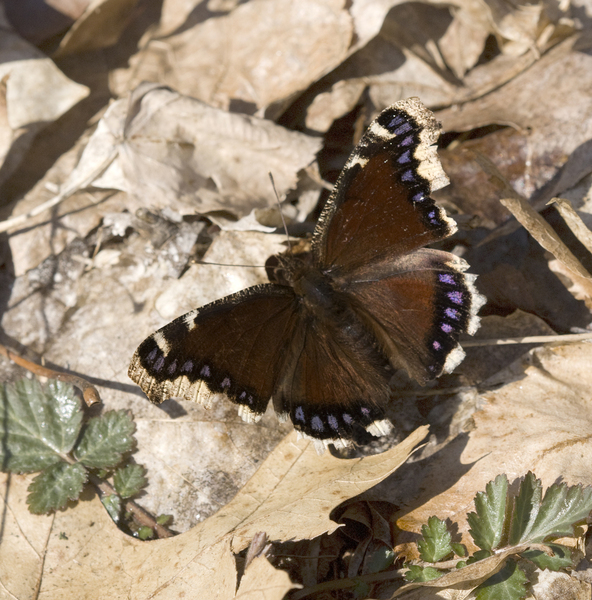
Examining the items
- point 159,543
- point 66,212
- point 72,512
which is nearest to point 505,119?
point 66,212

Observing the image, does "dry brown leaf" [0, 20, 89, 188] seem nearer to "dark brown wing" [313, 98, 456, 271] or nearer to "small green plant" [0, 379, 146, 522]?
"small green plant" [0, 379, 146, 522]

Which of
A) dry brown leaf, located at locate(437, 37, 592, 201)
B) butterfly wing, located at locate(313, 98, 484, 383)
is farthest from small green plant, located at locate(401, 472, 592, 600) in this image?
dry brown leaf, located at locate(437, 37, 592, 201)

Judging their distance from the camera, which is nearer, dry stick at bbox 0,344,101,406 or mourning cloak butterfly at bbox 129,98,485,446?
mourning cloak butterfly at bbox 129,98,485,446

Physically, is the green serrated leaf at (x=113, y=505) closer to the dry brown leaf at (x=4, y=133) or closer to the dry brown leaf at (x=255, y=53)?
the dry brown leaf at (x=4, y=133)

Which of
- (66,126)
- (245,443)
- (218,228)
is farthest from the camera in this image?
(66,126)

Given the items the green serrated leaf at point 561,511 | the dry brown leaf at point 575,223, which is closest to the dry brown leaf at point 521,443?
the green serrated leaf at point 561,511

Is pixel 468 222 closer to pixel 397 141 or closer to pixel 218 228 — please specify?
pixel 397 141

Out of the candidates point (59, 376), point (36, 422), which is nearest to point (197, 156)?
point (59, 376)
